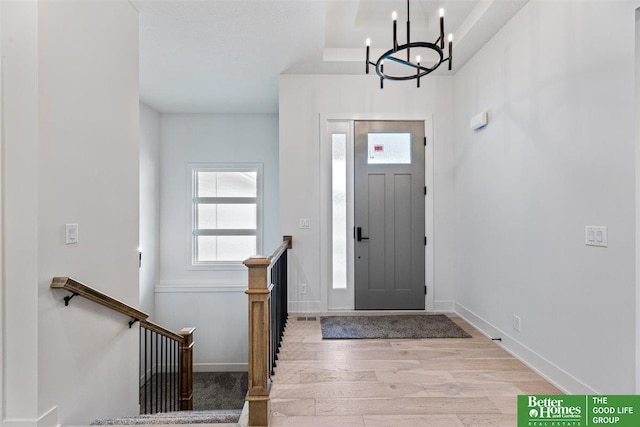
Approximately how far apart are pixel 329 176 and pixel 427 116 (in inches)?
53.8

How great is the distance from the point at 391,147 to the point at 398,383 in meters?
2.63

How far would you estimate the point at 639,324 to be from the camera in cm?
183

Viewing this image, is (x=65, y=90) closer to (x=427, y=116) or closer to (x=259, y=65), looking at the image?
(x=259, y=65)

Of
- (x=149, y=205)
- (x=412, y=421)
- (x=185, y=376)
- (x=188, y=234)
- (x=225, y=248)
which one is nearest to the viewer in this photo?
(x=412, y=421)

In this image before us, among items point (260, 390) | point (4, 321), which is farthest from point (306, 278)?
point (4, 321)

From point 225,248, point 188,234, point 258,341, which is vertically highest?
point 188,234

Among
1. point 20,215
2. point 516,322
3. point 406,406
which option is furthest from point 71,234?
point 516,322

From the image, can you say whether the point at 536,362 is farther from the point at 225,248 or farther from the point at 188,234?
the point at 188,234

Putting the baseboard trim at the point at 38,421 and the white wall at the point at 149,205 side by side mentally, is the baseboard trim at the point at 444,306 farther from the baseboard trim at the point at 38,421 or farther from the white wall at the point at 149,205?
the white wall at the point at 149,205

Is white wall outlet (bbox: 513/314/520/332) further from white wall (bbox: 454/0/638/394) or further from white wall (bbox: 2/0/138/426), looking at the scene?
white wall (bbox: 2/0/138/426)

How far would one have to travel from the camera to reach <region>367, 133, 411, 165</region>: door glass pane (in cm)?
415

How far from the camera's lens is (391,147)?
13.7 feet

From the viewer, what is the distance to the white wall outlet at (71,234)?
2131mm

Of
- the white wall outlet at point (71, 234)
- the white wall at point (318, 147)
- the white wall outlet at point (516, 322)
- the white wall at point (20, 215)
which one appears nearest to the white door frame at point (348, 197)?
the white wall at point (318, 147)
